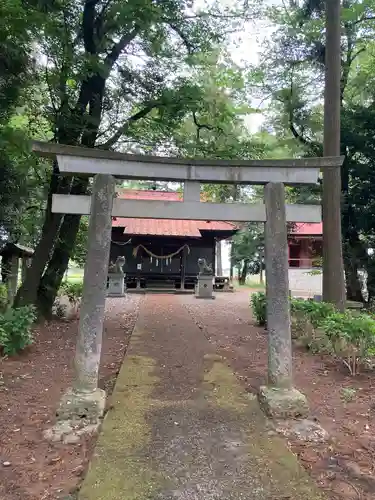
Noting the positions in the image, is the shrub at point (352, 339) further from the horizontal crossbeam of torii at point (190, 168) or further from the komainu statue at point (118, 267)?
the komainu statue at point (118, 267)

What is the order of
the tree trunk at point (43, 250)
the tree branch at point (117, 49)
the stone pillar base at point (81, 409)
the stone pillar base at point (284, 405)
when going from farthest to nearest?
1. the tree branch at point (117, 49)
2. the tree trunk at point (43, 250)
3. the stone pillar base at point (284, 405)
4. the stone pillar base at point (81, 409)

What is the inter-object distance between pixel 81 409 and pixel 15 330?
294 centimetres

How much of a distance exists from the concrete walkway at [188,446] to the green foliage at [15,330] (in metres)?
1.84

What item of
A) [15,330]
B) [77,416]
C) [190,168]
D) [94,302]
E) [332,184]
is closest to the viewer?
[77,416]

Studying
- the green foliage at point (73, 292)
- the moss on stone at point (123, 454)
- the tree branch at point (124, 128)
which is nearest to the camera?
the moss on stone at point (123, 454)

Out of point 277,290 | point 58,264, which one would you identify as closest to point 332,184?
point 277,290

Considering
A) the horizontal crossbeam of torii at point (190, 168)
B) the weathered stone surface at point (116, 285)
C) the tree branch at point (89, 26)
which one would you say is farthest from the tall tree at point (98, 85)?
the weathered stone surface at point (116, 285)

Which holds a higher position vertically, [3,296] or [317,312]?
[317,312]

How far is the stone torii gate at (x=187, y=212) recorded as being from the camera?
4855 millimetres

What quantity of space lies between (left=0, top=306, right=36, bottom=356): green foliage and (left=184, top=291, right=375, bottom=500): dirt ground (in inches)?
137

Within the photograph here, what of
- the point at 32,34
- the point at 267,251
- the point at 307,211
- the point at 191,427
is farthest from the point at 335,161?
the point at 32,34

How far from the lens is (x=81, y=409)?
178 inches

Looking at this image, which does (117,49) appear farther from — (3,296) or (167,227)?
(167,227)

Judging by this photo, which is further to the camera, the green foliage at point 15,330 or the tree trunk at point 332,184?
the tree trunk at point 332,184
